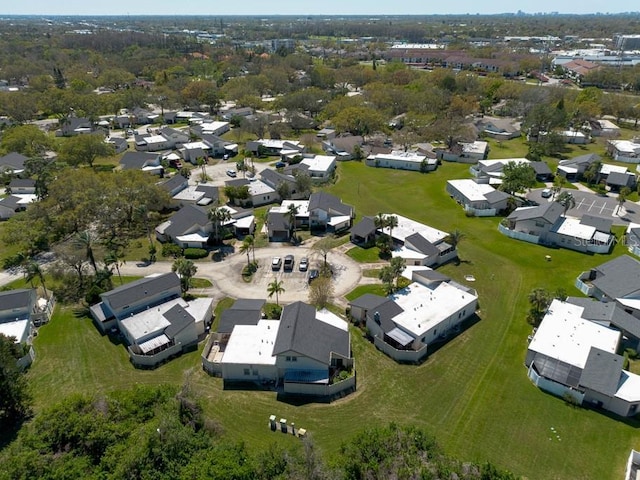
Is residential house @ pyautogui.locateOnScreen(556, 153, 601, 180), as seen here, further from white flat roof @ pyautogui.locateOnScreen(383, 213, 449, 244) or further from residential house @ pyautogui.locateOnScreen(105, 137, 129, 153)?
residential house @ pyautogui.locateOnScreen(105, 137, 129, 153)

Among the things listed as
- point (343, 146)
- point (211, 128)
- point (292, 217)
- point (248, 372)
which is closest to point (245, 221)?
point (292, 217)

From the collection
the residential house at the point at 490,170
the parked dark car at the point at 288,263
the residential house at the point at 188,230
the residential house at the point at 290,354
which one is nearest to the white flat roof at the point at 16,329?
the residential house at the point at 290,354

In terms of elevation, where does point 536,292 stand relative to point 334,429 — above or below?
above

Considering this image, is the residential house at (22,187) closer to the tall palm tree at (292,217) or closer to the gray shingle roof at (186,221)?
the gray shingle roof at (186,221)

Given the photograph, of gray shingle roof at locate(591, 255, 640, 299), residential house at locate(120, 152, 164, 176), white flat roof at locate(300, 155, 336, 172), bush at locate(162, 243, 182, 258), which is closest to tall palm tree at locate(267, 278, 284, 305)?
bush at locate(162, 243, 182, 258)

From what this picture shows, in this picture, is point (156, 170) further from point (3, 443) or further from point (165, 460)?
point (165, 460)

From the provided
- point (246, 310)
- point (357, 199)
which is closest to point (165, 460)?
point (246, 310)

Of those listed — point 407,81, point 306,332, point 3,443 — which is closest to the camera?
point 3,443
